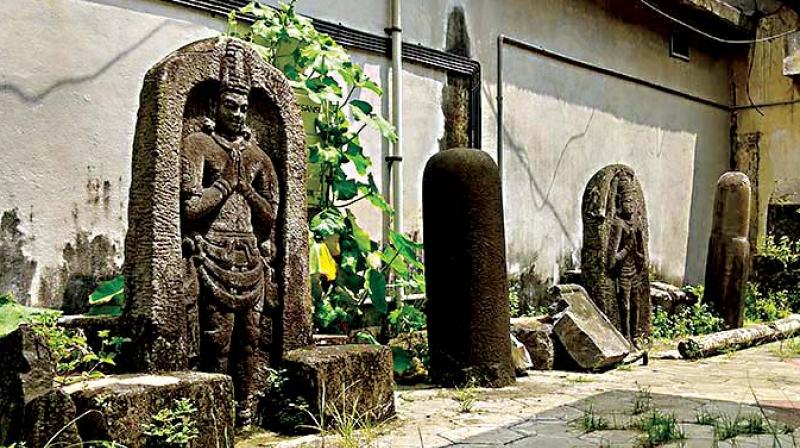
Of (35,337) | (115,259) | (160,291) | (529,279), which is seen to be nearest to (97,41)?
(115,259)

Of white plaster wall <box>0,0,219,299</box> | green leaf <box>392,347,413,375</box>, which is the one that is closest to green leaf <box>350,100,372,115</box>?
white plaster wall <box>0,0,219,299</box>

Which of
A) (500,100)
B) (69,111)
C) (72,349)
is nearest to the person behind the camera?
(72,349)

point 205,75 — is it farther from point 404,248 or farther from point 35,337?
point 404,248

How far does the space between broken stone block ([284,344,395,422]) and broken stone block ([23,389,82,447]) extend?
1.29 metres

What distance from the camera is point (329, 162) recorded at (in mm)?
6168

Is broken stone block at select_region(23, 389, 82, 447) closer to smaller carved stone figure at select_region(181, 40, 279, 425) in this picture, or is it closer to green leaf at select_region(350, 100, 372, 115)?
smaller carved stone figure at select_region(181, 40, 279, 425)

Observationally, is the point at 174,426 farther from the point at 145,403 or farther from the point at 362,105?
the point at 362,105

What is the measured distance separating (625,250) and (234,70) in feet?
14.6

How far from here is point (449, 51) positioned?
8164mm

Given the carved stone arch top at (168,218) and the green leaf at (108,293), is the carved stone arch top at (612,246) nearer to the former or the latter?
the carved stone arch top at (168,218)

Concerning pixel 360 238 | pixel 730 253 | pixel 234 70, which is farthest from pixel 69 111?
pixel 730 253

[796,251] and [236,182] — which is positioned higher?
[236,182]

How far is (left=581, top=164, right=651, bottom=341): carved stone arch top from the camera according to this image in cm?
748

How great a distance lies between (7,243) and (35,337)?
5.37 feet
